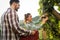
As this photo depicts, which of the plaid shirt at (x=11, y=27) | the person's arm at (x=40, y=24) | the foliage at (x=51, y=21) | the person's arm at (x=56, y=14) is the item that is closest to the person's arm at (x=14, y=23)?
the plaid shirt at (x=11, y=27)

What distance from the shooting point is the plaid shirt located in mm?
1635

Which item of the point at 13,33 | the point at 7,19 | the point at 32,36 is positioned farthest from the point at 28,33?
the point at 7,19

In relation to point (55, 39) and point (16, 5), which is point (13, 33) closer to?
point (16, 5)

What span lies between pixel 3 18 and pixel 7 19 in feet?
0.19

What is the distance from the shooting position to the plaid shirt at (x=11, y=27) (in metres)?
1.63

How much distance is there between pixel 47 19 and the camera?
1735 millimetres

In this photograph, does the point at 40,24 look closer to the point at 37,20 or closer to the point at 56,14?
the point at 37,20

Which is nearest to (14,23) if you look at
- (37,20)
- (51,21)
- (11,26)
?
(11,26)

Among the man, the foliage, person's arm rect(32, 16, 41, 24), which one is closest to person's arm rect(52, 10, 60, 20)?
the foliage

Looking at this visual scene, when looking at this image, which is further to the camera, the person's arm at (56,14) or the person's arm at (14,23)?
the person's arm at (56,14)

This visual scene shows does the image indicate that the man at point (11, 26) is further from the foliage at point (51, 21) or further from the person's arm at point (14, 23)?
the foliage at point (51, 21)

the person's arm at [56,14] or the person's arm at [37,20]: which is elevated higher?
the person's arm at [56,14]

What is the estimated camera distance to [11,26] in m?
1.64

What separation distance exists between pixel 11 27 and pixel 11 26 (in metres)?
0.01
